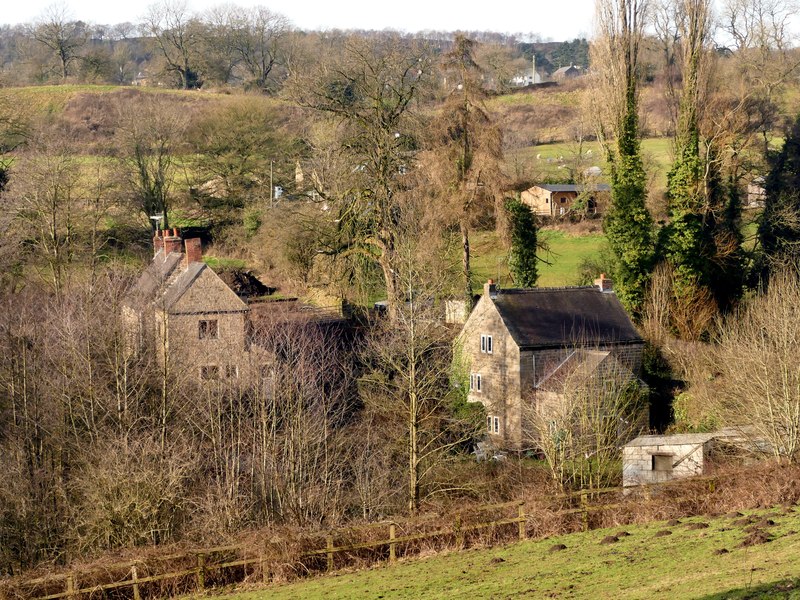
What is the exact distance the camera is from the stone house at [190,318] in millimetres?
31500

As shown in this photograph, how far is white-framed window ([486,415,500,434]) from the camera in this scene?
1452 inches

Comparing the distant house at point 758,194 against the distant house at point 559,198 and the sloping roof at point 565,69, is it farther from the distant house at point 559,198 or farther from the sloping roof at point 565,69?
the sloping roof at point 565,69

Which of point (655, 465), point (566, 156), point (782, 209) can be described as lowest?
point (655, 465)

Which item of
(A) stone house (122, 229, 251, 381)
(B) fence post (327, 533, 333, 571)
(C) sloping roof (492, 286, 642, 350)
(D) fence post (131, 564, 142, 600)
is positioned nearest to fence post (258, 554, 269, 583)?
(B) fence post (327, 533, 333, 571)

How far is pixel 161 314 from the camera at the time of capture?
1331 inches

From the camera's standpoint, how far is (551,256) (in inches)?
2025

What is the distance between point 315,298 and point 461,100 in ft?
40.8

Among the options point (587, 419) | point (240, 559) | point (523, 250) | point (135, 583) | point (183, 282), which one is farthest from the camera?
point (523, 250)

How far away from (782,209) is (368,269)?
63.7 ft

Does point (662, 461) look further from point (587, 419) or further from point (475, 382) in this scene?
point (475, 382)

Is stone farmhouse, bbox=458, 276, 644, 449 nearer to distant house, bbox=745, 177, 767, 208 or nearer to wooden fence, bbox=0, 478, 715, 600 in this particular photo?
distant house, bbox=745, 177, 767, 208

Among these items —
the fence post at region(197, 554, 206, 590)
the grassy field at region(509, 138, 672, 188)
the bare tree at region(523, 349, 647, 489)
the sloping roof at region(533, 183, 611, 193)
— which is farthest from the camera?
the grassy field at region(509, 138, 672, 188)

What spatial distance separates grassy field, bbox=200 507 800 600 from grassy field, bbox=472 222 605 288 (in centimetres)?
2522

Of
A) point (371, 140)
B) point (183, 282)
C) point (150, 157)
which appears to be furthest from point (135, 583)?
point (150, 157)
